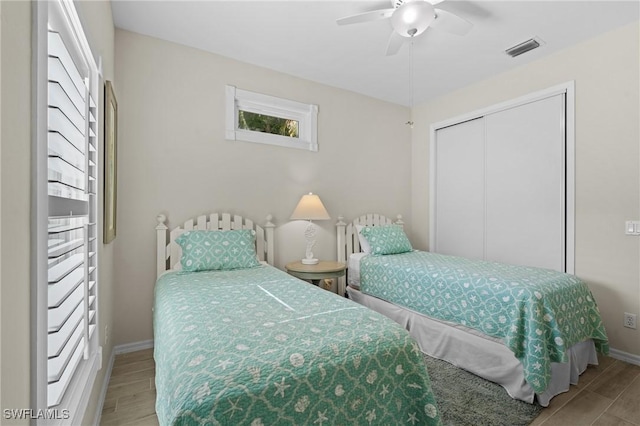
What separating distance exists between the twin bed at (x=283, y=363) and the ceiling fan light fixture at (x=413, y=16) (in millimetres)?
1811

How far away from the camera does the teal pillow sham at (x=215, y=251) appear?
2365 mm

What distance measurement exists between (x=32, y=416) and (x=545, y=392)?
7.92 ft

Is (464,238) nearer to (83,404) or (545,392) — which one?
(545,392)

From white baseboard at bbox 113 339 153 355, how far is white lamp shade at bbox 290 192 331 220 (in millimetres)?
1670

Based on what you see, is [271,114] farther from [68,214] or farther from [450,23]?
[68,214]

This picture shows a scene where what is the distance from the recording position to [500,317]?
203cm

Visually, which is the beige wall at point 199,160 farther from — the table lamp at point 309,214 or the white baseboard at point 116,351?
the table lamp at point 309,214

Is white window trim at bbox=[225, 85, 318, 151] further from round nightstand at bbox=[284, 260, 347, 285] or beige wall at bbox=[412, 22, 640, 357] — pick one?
beige wall at bbox=[412, 22, 640, 357]

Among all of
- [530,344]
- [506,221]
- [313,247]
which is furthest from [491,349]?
[313,247]

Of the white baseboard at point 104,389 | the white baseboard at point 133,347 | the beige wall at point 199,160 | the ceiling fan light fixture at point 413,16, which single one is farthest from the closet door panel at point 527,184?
the white baseboard at point 104,389

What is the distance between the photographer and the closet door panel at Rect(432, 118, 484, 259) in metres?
3.55

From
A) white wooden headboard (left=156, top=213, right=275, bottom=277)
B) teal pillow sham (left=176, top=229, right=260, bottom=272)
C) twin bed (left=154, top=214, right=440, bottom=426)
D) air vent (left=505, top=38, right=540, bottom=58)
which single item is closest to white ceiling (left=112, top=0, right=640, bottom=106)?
air vent (left=505, top=38, right=540, bottom=58)

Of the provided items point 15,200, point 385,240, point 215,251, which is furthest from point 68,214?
point 385,240

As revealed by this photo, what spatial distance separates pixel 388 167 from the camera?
4.10 m
